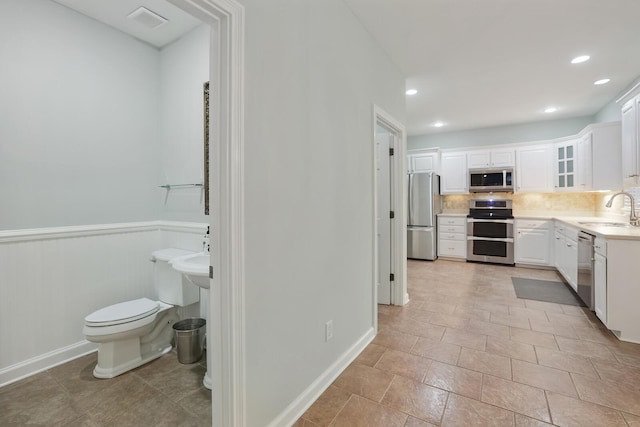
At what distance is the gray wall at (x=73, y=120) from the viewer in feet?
7.06

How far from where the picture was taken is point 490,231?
5699 millimetres

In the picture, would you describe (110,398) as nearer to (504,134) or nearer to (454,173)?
(454,173)

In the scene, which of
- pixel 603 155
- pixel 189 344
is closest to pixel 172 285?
pixel 189 344

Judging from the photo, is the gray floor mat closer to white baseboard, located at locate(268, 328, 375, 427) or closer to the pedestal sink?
white baseboard, located at locate(268, 328, 375, 427)

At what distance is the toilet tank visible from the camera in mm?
2465

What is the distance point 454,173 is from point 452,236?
133 cm

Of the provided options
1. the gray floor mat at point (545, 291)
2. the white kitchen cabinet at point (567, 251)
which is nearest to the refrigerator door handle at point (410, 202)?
the gray floor mat at point (545, 291)

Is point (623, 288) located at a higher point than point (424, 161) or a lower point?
lower

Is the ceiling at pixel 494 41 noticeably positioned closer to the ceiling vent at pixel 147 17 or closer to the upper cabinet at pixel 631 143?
the ceiling vent at pixel 147 17

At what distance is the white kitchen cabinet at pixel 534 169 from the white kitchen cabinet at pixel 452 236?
3.99ft

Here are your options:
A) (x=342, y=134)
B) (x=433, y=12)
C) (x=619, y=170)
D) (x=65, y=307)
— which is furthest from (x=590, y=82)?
(x=65, y=307)

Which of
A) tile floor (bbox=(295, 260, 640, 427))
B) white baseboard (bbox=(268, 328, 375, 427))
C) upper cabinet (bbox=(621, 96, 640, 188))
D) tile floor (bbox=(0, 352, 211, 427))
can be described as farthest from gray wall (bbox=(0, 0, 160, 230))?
upper cabinet (bbox=(621, 96, 640, 188))

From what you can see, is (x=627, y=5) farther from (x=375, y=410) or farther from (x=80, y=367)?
(x=80, y=367)

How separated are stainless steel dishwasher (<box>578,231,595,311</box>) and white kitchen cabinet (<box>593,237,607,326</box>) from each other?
11 centimetres
